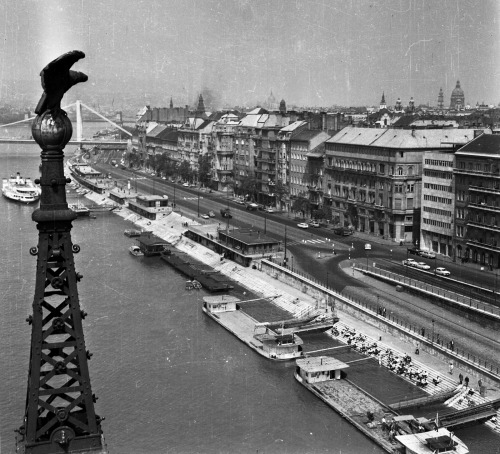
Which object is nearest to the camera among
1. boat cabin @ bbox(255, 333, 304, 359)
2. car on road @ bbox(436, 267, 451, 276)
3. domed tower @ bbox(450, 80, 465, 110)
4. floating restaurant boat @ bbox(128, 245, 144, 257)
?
boat cabin @ bbox(255, 333, 304, 359)

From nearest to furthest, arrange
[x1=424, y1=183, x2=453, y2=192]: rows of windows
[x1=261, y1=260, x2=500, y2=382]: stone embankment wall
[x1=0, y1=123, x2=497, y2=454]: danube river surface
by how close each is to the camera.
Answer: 1. [x1=0, y1=123, x2=497, y2=454]: danube river surface
2. [x1=261, y1=260, x2=500, y2=382]: stone embankment wall
3. [x1=424, y1=183, x2=453, y2=192]: rows of windows

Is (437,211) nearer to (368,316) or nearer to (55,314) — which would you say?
(368,316)

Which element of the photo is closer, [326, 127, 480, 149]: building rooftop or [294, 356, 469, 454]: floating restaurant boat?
[294, 356, 469, 454]: floating restaurant boat

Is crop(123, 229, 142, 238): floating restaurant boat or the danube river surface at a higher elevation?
crop(123, 229, 142, 238): floating restaurant boat

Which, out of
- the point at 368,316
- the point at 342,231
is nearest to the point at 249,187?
the point at 342,231

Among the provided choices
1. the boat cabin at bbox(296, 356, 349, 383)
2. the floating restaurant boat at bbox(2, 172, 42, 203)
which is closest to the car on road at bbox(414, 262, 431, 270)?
the boat cabin at bbox(296, 356, 349, 383)

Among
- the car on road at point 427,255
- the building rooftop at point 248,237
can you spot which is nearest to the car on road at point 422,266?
the car on road at point 427,255

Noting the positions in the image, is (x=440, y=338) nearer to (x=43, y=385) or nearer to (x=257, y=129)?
(x=43, y=385)

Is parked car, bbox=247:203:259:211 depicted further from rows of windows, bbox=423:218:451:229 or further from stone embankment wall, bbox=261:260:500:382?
stone embankment wall, bbox=261:260:500:382

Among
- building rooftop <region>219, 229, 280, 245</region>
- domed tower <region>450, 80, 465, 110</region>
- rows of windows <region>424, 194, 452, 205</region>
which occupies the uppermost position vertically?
domed tower <region>450, 80, 465, 110</region>
